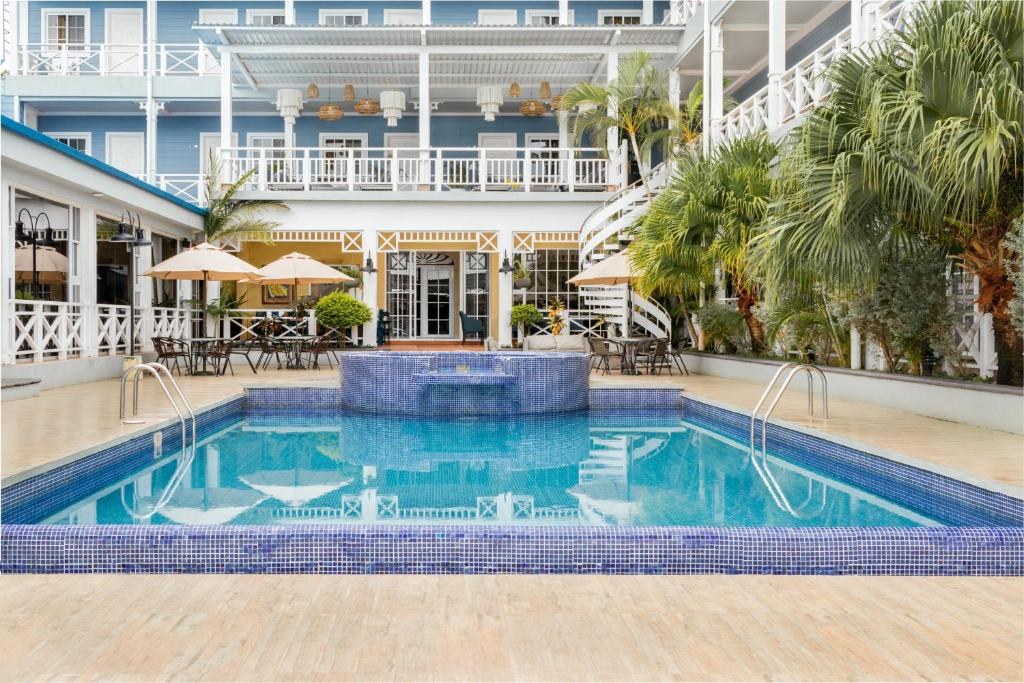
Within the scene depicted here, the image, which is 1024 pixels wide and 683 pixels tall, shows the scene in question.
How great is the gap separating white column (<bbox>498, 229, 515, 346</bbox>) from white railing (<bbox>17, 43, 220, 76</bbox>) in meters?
7.89

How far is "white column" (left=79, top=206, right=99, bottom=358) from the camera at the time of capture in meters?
11.4

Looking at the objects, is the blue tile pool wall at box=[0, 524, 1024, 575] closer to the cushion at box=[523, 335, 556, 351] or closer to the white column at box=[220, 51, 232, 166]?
the cushion at box=[523, 335, 556, 351]

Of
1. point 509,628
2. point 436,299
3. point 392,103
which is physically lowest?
point 509,628

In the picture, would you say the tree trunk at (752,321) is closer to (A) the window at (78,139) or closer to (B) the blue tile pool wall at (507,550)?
(B) the blue tile pool wall at (507,550)

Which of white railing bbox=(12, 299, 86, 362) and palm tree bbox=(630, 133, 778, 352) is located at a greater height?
palm tree bbox=(630, 133, 778, 352)

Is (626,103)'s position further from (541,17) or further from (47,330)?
(47,330)

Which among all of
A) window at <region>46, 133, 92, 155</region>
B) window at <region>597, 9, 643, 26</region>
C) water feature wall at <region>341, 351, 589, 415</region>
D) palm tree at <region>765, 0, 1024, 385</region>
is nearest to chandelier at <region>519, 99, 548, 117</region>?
window at <region>597, 9, 643, 26</region>


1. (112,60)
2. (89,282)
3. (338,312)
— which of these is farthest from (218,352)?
(112,60)

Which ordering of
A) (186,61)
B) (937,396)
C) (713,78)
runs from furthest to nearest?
(186,61) → (713,78) → (937,396)

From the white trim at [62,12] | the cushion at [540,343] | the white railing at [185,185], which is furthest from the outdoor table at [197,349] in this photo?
the white trim at [62,12]

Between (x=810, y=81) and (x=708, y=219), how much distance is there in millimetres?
2438

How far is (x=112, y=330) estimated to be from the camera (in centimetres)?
1224

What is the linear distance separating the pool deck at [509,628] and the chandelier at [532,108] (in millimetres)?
15928

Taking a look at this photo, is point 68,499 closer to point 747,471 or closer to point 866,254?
point 747,471
